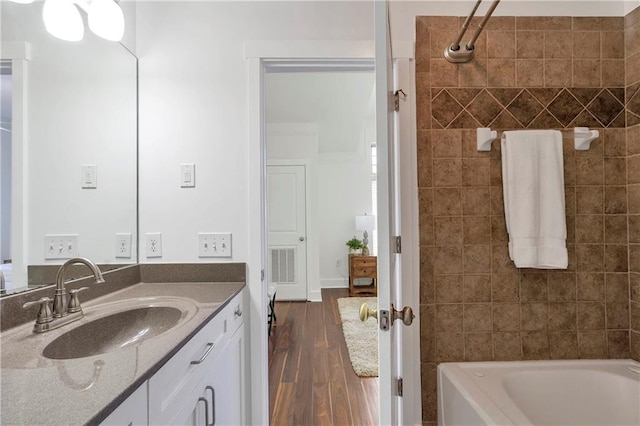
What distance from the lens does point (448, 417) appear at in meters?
1.25

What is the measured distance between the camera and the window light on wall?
1.01 m

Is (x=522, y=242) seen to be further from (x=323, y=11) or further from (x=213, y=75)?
(x=213, y=75)

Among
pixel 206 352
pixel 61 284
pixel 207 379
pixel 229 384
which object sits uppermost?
pixel 61 284

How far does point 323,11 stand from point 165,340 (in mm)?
1623

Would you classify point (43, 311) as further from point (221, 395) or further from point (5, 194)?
point (221, 395)

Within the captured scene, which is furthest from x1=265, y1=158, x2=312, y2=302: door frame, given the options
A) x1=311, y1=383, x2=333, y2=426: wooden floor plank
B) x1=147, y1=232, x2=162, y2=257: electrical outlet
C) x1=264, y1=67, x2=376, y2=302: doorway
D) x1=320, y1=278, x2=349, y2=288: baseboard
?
x1=147, y1=232, x2=162, y2=257: electrical outlet

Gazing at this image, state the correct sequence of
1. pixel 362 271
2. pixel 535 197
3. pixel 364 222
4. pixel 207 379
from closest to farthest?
1. pixel 207 379
2. pixel 535 197
3. pixel 362 271
4. pixel 364 222

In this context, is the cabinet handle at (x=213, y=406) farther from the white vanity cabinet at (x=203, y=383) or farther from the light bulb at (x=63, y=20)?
the light bulb at (x=63, y=20)

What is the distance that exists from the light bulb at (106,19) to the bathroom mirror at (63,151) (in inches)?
1.4

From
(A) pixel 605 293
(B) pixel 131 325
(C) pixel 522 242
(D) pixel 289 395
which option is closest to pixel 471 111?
(C) pixel 522 242

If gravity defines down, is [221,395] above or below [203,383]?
below

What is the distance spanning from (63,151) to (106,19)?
2.13ft

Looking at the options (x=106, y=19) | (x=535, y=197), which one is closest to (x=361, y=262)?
(x=535, y=197)

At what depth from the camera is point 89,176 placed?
120 cm
